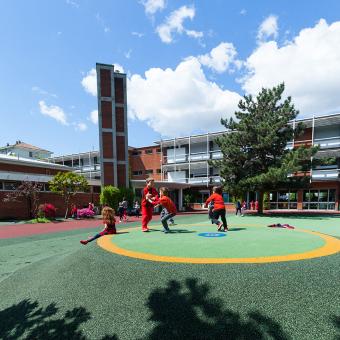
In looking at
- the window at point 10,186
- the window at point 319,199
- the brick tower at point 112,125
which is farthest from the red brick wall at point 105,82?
the window at point 319,199

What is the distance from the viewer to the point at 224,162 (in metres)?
23.8

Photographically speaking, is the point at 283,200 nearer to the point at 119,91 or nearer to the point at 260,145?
the point at 260,145

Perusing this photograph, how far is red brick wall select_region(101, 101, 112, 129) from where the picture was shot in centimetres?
3177

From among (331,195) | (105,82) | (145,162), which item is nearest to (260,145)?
(331,195)

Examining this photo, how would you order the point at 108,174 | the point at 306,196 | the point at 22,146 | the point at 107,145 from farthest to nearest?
the point at 22,146, the point at 306,196, the point at 107,145, the point at 108,174

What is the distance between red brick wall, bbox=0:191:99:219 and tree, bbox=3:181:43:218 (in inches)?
14.4

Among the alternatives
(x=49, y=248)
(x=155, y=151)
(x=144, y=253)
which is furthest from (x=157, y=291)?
(x=155, y=151)

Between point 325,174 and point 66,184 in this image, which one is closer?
point 66,184

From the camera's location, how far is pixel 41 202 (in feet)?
83.5

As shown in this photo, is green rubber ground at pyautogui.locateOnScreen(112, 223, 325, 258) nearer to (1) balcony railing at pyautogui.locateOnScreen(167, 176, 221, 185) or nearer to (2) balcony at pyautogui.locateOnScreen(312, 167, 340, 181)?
(2) balcony at pyautogui.locateOnScreen(312, 167, 340, 181)

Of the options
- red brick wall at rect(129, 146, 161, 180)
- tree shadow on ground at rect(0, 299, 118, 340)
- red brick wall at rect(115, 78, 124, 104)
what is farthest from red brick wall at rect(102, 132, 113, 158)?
tree shadow on ground at rect(0, 299, 118, 340)

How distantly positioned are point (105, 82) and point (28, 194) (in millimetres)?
16089

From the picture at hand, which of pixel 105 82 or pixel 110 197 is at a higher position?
pixel 105 82

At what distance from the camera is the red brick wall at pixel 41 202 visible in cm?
2262
